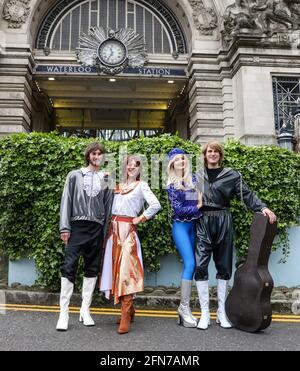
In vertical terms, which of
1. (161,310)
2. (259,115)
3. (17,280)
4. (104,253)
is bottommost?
(161,310)

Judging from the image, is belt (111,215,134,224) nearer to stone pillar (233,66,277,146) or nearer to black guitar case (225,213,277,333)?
black guitar case (225,213,277,333)

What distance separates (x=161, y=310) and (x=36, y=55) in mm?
15921

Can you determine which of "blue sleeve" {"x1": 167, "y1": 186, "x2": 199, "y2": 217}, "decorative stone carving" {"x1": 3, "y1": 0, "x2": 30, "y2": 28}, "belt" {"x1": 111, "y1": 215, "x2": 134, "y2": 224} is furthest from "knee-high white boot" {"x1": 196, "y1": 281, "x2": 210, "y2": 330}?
"decorative stone carving" {"x1": 3, "y1": 0, "x2": 30, "y2": 28}

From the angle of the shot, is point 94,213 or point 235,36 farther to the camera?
→ point 235,36

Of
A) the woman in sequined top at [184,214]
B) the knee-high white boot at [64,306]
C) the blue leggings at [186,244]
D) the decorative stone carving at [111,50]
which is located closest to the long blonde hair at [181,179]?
the woman in sequined top at [184,214]

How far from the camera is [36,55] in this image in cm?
1827

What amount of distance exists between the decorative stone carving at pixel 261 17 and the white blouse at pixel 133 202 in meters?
13.4

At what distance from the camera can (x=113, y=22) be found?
18875 millimetres

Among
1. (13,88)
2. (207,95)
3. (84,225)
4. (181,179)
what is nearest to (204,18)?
(207,95)

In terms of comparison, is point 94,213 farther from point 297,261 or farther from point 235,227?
point 297,261

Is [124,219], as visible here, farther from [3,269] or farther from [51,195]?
[3,269]

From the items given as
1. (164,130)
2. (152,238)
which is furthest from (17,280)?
A: (164,130)

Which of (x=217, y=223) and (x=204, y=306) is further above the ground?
(x=217, y=223)

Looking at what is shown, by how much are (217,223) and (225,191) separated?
0.42 m
